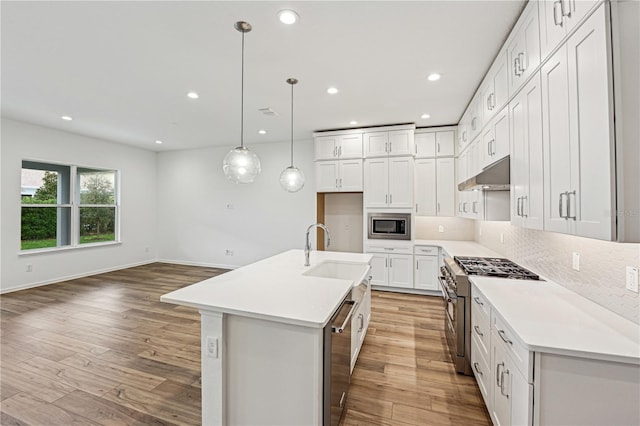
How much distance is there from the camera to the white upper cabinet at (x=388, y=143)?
181 inches

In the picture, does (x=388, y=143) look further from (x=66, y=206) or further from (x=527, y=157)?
(x=66, y=206)

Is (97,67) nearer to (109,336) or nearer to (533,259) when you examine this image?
(109,336)

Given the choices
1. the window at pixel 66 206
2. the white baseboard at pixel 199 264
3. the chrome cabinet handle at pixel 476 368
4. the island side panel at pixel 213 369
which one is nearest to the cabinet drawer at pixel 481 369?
the chrome cabinet handle at pixel 476 368

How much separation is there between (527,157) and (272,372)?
217 centimetres

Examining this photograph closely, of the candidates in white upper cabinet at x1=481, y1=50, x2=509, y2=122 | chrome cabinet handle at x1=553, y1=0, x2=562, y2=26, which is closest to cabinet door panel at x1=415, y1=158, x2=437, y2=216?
white upper cabinet at x1=481, y1=50, x2=509, y2=122

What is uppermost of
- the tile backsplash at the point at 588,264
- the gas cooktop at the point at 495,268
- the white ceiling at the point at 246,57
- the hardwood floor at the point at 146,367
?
the white ceiling at the point at 246,57

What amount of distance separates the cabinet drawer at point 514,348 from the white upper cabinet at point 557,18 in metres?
1.60

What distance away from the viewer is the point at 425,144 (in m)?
4.82

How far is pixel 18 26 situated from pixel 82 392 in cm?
301

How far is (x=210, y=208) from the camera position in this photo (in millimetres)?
6699

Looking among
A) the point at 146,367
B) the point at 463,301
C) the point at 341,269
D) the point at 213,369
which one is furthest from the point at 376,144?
the point at 146,367

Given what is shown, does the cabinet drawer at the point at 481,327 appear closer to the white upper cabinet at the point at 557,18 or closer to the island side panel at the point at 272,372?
the island side panel at the point at 272,372

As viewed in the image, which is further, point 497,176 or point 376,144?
point 376,144

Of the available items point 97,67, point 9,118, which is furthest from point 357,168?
point 9,118
